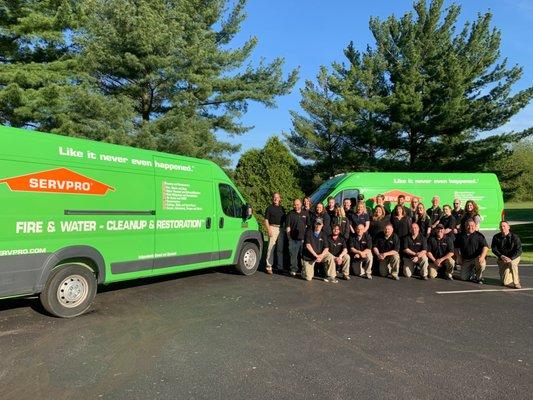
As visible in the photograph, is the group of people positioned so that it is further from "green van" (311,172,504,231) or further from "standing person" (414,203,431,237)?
"green van" (311,172,504,231)

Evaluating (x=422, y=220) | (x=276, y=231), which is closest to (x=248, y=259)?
(x=276, y=231)

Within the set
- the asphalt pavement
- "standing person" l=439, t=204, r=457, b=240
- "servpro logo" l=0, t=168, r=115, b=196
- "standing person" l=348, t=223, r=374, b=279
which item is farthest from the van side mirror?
"standing person" l=439, t=204, r=457, b=240

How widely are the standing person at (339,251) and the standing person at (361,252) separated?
0.38m

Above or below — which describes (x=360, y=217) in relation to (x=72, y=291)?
above

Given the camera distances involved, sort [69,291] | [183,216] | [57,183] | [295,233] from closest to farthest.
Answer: [57,183], [69,291], [183,216], [295,233]

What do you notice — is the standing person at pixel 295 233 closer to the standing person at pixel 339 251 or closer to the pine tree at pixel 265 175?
the standing person at pixel 339 251

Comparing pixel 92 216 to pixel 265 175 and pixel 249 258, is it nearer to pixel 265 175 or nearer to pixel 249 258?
pixel 249 258

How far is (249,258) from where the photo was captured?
34.1 ft

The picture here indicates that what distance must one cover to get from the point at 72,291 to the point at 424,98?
69.8 feet

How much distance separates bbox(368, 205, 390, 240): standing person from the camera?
1105cm

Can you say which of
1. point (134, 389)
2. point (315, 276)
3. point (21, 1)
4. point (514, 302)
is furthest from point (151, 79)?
point (134, 389)

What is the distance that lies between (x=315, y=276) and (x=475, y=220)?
4.21 metres

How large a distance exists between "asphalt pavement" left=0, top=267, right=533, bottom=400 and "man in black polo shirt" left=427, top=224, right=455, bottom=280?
5.92 feet

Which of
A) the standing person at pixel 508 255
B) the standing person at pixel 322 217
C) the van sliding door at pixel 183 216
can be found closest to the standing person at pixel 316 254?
the standing person at pixel 322 217
